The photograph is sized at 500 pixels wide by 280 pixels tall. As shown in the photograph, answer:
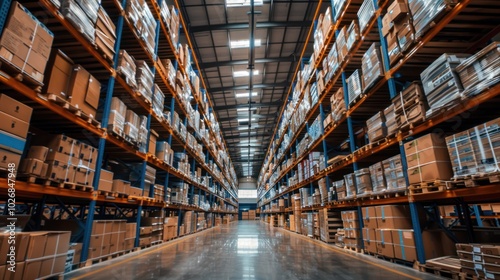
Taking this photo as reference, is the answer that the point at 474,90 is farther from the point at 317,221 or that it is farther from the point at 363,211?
the point at 317,221

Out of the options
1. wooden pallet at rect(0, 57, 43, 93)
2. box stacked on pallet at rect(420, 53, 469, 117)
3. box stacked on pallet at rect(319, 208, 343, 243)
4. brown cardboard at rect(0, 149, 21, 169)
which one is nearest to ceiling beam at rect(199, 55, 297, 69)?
box stacked on pallet at rect(319, 208, 343, 243)

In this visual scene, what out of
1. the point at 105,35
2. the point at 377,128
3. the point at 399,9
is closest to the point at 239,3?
the point at 105,35

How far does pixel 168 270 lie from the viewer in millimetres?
3631

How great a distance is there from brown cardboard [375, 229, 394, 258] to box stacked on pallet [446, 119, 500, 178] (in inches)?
70.4

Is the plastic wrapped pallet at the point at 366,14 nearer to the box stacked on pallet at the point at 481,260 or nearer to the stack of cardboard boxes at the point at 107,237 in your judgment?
the box stacked on pallet at the point at 481,260

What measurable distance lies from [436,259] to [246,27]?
410 inches

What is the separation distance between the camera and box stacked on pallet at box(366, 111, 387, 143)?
15.9 feet

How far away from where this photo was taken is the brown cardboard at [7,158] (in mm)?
2601

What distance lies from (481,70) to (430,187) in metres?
1.59

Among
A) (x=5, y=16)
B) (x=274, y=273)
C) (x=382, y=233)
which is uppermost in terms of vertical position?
(x=5, y=16)

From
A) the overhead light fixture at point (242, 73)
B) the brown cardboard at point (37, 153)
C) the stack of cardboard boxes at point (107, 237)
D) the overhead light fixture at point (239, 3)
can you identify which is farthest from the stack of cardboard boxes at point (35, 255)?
the overhead light fixture at point (242, 73)

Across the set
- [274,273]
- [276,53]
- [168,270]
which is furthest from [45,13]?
[276,53]

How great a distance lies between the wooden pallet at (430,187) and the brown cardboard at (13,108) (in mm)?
5214

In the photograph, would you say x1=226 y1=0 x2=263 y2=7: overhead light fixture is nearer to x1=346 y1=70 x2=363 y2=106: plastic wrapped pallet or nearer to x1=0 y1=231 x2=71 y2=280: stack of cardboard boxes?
x1=346 y1=70 x2=363 y2=106: plastic wrapped pallet
